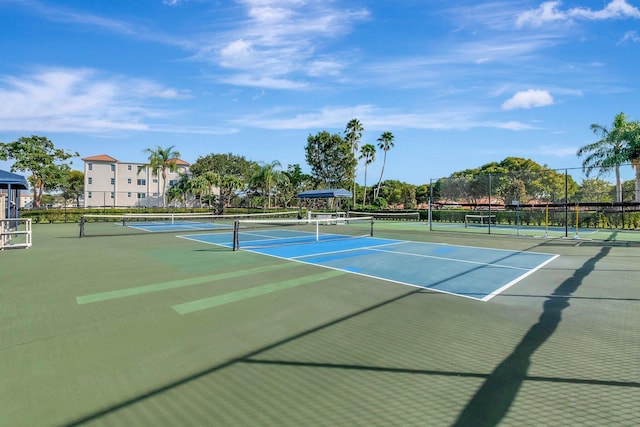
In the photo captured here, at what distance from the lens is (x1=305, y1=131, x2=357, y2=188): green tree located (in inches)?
2032

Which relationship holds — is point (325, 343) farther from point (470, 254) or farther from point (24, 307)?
point (470, 254)

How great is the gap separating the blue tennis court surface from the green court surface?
0.56 meters

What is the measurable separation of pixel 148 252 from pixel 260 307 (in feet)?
25.8

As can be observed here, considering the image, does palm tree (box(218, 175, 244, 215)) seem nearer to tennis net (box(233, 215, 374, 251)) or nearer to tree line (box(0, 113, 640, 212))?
tree line (box(0, 113, 640, 212))

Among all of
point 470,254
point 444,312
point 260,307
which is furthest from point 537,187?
point 260,307

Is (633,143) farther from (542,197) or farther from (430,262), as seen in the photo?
(430,262)

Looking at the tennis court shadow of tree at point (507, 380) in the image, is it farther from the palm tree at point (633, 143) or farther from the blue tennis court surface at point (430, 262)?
the palm tree at point (633, 143)

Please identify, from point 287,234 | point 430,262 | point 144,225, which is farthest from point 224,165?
point 430,262

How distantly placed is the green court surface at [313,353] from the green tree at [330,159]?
45328 millimetres

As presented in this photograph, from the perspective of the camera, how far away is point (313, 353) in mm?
3955

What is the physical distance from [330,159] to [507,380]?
49.6 metres

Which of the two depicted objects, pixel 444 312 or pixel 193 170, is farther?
pixel 193 170

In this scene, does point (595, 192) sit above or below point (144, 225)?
above

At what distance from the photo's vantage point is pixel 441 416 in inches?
109
